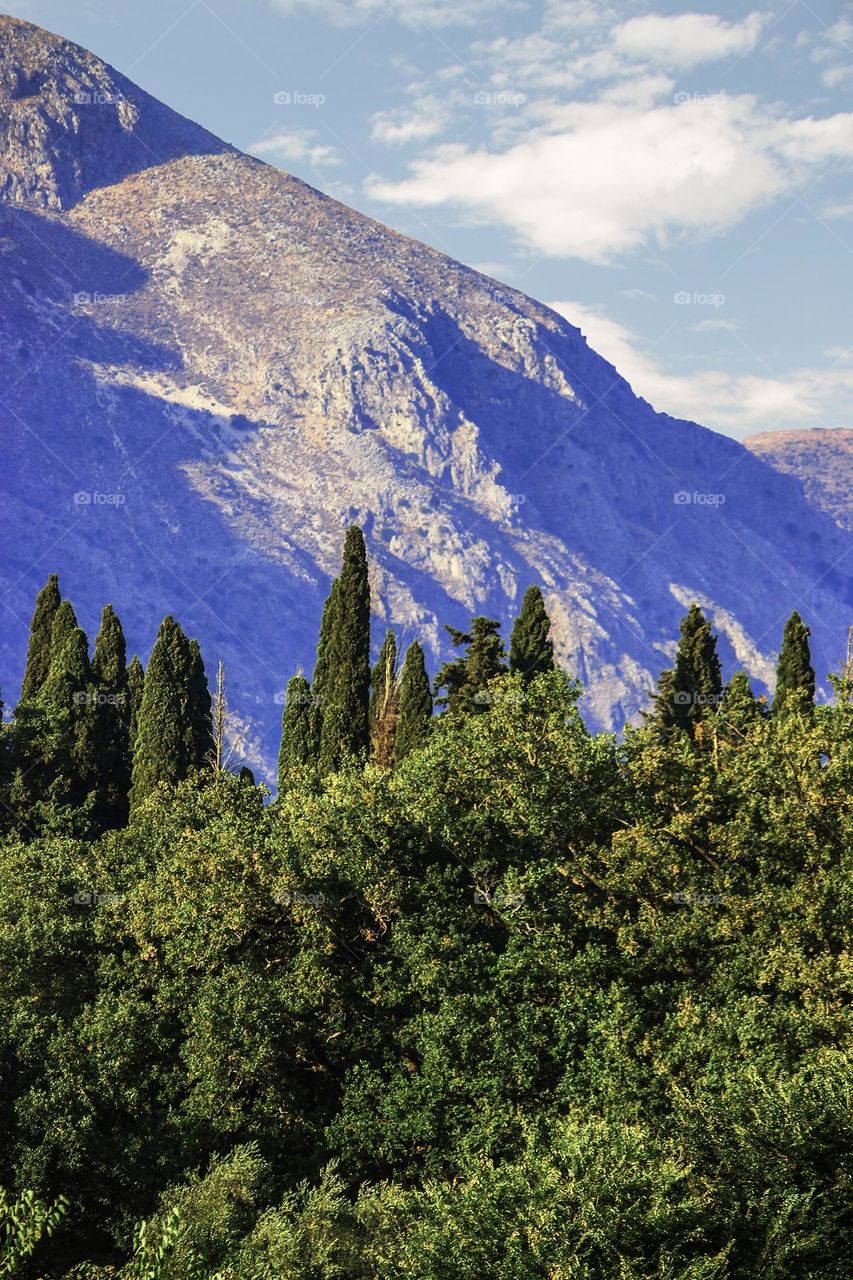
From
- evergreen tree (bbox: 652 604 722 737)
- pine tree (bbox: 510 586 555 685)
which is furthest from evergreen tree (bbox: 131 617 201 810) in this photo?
evergreen tree (bbox: 652 604 722 737)

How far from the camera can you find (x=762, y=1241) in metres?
21.9

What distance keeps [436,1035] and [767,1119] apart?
8.37m

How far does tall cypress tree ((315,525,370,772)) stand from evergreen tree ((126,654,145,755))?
840 centimetres

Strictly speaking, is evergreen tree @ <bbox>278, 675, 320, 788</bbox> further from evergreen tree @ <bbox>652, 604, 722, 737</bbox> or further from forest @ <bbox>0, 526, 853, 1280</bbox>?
forest @ <bbox>0, 526, 853, 1280</bbox>

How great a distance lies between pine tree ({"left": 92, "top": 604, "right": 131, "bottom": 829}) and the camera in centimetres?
6128

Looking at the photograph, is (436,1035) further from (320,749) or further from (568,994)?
(320,749)

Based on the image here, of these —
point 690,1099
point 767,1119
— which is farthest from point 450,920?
point 767,1119

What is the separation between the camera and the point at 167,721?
5856 centimetres

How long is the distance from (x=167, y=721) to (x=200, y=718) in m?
2.50

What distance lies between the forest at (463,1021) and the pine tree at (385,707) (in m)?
23.1
